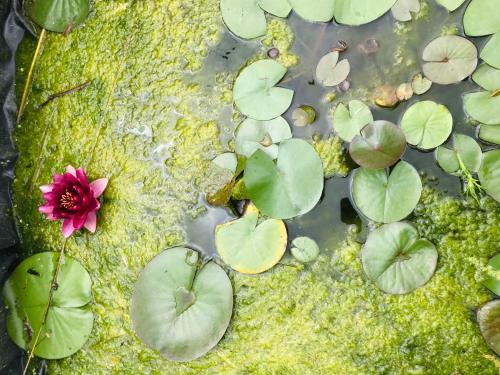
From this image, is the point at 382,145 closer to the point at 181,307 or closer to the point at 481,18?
the point at 481,18

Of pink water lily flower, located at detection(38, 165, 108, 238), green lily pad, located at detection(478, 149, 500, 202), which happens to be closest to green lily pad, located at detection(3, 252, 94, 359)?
pink water lily flower, located at detection(38, 165, 108, 238)

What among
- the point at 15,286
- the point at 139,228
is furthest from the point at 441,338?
the point at 15,286

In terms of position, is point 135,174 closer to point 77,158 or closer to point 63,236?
point 77,158

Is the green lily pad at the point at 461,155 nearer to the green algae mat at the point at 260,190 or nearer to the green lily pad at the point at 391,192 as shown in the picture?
the green algae mat at the point at 260,190

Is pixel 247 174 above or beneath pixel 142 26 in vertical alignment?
beneath

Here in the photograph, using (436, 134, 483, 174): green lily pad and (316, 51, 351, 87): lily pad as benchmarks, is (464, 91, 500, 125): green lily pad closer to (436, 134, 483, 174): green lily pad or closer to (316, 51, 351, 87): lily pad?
(436, 134, 483, 174): green lily pad

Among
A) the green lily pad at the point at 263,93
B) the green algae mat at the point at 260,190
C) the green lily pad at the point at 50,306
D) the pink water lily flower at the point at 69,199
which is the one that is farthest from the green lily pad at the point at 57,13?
the green lily pad at the point at 50,306
